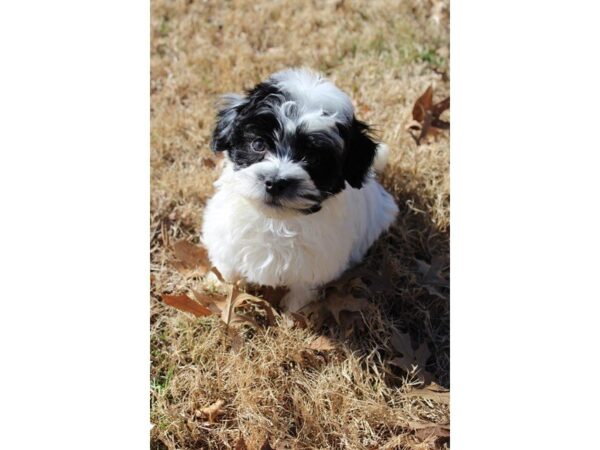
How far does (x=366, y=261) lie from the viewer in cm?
305

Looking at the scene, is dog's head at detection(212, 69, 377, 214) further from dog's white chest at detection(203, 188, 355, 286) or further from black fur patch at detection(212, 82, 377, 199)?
dog's white chest at detection(203, 188, 355, 286)

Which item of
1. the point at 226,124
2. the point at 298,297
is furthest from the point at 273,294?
the point at 226,124

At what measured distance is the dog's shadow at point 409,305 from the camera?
2.67 m

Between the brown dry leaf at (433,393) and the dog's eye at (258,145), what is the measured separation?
1152 millimetres

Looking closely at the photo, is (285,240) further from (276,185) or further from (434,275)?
(434,275)

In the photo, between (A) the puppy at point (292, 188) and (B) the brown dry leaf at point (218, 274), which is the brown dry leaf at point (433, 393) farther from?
(B) the brown dry leaf at point (218, 274)

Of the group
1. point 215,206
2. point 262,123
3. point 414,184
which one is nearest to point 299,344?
point 215,206

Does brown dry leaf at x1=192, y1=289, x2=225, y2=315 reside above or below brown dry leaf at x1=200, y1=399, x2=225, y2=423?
above

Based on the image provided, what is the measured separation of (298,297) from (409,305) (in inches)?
21.0

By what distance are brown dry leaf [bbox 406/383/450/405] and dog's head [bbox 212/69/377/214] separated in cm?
85

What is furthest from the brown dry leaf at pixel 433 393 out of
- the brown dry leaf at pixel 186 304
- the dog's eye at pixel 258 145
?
the dog's eye at pixel 258 145

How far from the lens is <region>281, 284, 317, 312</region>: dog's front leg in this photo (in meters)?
2.79

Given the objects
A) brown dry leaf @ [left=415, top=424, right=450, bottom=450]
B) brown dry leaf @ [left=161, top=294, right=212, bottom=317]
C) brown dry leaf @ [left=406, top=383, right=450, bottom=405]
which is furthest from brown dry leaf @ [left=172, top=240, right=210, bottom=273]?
brown dry leaf @ [left=415, top=424, right=450, bottom=450]

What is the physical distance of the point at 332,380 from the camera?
2547 millimetres
